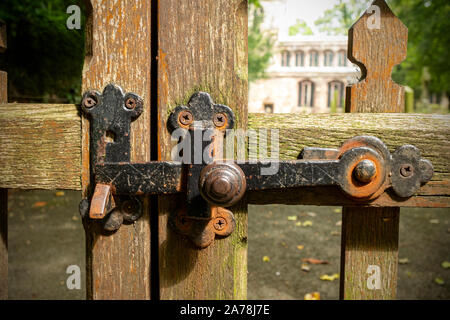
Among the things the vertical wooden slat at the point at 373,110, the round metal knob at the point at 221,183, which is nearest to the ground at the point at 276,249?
the vertical wooden slat at the point at 373,110

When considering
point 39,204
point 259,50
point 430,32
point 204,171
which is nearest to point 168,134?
point 204,171

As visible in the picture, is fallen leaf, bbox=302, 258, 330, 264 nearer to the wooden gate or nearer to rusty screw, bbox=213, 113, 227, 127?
the wooden gate

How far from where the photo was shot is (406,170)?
69cm

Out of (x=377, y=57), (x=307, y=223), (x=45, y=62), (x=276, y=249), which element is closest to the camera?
(x=377, y=57)

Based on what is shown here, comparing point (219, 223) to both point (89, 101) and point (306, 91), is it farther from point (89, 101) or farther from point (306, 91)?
point (306, 91)

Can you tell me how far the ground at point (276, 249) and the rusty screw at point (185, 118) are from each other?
8.52ft

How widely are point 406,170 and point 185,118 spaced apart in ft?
1.76

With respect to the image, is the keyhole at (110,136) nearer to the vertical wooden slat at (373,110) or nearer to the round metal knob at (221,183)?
the round metal knob at (221,183)

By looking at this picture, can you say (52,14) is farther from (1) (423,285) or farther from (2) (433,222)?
(2) (433,222)

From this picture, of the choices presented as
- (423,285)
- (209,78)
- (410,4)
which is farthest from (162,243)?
(410,4)

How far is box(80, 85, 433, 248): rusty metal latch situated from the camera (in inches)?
25.2

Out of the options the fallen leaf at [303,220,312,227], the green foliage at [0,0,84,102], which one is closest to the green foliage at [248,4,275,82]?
the fallen leaf at [303,220,312,227]

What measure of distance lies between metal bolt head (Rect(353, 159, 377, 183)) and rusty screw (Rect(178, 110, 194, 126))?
400mm
